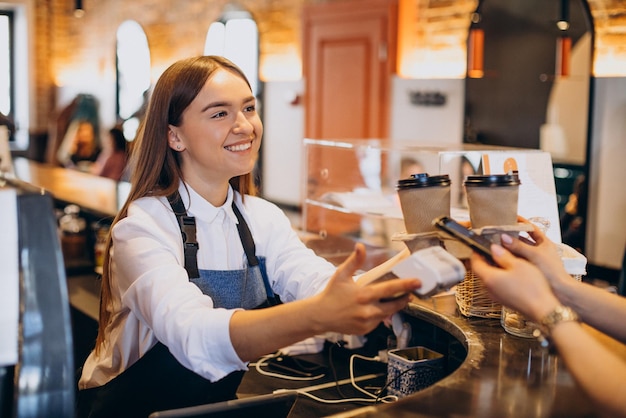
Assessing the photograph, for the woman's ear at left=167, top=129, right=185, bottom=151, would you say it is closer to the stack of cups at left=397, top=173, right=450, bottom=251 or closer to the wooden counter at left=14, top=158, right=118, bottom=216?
the stack of cups at left=397, top=173, right=450, bottom=251

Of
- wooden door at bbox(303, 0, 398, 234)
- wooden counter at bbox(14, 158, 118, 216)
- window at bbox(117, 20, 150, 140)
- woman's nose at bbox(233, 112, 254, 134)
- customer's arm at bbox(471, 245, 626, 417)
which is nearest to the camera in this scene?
customer's arm at bbox(471, 245, 626, 417)

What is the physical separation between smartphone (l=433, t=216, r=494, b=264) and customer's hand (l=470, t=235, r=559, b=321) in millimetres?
22

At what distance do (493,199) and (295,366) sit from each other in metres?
1.12

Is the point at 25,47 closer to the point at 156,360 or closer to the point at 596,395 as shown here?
the point at 156,360

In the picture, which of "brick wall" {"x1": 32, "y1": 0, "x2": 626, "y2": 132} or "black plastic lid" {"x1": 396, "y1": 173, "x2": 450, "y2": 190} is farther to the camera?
"brick wall" {"x1": 32, "y1": 0, "x2": 626, "y2": 132}

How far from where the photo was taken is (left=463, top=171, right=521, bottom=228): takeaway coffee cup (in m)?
1.66

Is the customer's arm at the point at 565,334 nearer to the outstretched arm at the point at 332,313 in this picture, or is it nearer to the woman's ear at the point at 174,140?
the outstretched arm at the point at 332,313

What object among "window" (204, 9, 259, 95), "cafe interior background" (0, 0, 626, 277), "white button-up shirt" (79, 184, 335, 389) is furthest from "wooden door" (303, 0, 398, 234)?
"white button-up shirt" (79, 184, 335, 389)

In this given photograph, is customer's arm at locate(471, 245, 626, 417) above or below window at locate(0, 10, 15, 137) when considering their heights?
below

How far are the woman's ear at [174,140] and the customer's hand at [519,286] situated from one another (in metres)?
0.90

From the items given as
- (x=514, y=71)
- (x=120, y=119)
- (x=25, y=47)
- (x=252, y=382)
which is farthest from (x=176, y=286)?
(x=25, y=47)

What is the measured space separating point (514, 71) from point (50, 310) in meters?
5.66

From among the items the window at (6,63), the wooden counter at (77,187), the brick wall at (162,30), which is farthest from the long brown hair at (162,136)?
the window at (6,63)

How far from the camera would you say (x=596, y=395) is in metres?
1.28
